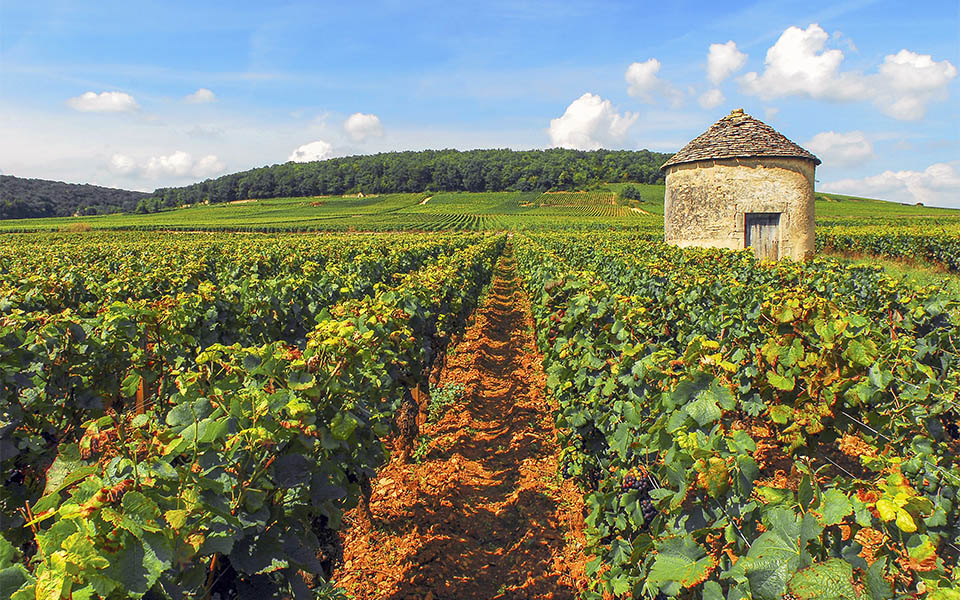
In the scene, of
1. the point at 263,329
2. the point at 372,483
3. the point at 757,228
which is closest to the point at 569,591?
the point at 372,483

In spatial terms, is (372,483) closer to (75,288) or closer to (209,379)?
(209,379)

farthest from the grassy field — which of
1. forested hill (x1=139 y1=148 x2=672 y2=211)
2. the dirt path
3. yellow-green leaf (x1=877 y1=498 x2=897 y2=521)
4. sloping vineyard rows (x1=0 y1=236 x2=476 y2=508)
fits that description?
yellow-green leaf (x1=877 y1=498 x2=897 y2=521)

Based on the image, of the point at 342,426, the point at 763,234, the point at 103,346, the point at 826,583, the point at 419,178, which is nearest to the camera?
the point at 826,583

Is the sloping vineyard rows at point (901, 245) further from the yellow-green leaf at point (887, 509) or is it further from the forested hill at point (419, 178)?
the forested hill at point (419, 178)

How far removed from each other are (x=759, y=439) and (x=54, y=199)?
488 ft

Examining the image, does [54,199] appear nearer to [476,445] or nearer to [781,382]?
[476,445]

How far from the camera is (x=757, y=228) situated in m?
16.1

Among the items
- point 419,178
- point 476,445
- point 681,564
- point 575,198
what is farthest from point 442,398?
point 419,178

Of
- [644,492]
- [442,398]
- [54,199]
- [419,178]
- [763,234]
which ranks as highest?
[419,178]

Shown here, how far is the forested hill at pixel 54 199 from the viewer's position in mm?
98875

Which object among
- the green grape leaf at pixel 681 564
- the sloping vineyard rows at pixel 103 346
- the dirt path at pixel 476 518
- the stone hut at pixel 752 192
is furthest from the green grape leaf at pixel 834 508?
the stone hut at pixel 752 192

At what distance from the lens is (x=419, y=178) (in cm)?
12069

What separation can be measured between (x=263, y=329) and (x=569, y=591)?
433cm

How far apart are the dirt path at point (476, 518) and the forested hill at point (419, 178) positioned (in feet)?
361
